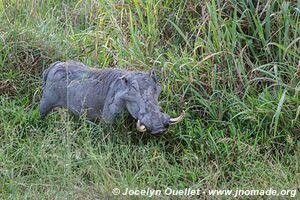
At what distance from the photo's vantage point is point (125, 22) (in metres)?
6.82

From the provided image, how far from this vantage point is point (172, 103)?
5.93 metres

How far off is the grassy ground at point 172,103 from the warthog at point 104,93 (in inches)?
4.9

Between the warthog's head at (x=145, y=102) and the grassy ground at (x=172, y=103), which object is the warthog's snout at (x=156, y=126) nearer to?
the warthog's head at (x=145, y=102)

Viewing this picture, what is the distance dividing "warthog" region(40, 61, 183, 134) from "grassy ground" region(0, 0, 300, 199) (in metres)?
0.13

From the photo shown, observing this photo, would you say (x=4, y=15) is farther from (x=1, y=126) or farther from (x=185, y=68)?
(x=185, y=68)

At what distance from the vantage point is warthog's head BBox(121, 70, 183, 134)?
17.4 ft

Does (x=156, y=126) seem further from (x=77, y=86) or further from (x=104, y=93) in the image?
(x=77, y=86)

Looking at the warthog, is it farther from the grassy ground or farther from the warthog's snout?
the grassy ground

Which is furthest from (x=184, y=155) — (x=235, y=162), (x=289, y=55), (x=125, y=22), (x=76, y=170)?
(x=125, y=22)

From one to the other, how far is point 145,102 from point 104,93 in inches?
18.8

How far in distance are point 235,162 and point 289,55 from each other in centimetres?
116

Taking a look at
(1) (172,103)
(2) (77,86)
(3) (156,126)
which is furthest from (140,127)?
(2) (77,86)

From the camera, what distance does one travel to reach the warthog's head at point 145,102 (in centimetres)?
531

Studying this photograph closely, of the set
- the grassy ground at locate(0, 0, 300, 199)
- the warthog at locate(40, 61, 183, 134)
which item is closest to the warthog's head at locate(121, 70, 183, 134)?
the warthog at locate(40, 61, 183, 134)
